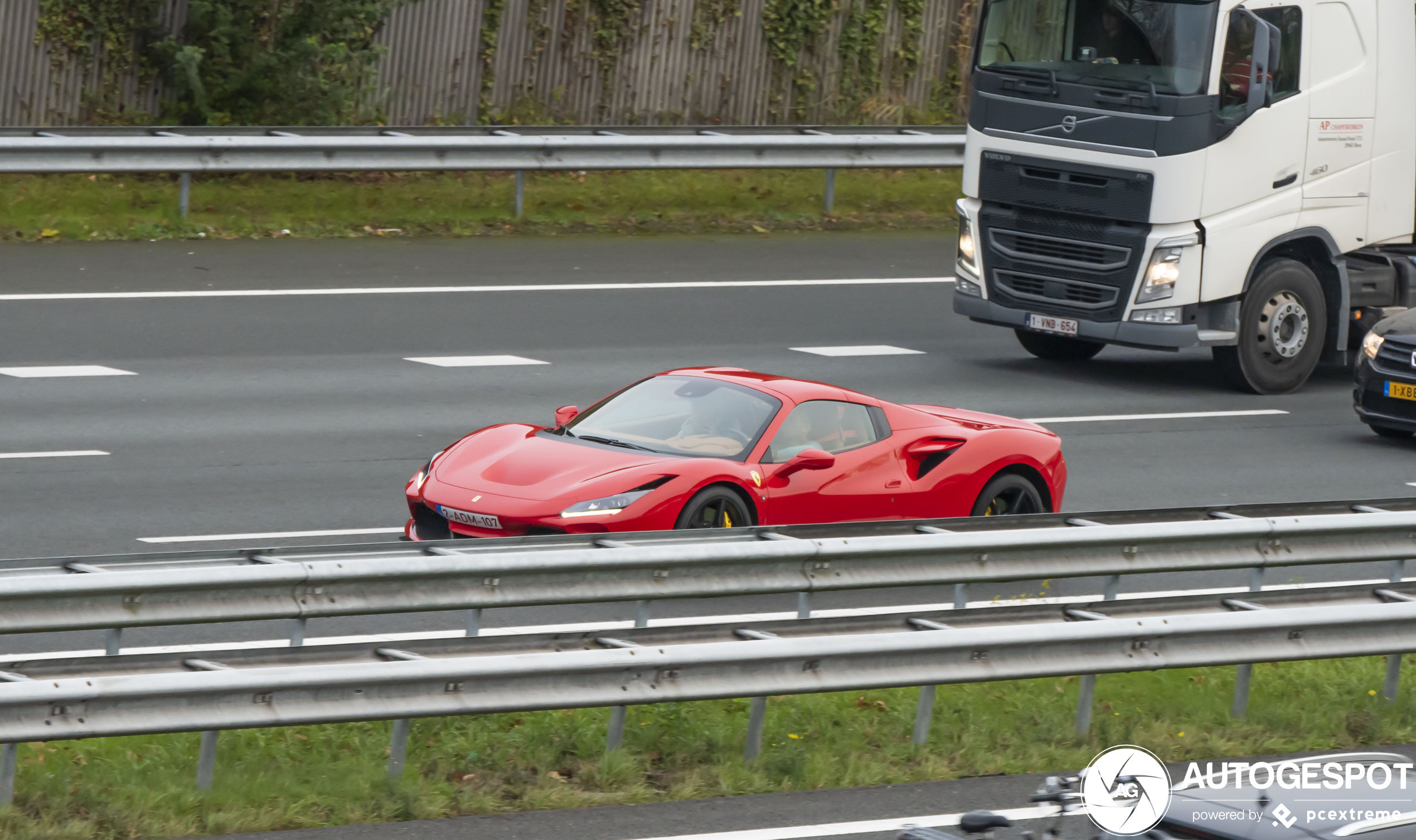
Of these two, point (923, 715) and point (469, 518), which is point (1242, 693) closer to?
point (923, 715)

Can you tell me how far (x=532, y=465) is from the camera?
37.6ft

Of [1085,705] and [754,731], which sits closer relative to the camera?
[754,731]

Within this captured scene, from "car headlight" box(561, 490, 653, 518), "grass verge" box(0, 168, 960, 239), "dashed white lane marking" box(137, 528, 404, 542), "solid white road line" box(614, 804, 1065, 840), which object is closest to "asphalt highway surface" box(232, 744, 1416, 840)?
"solid white road line" box(614, 804, 1065, 840)

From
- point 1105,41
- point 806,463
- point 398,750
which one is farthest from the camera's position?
point 1105,41

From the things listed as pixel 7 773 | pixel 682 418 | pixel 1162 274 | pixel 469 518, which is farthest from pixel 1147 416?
pixel 7 773

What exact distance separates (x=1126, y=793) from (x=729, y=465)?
729 centimetres

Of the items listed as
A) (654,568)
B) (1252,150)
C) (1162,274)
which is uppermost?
(1252,150)

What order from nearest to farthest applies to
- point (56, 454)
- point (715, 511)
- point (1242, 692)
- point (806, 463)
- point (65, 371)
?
point (1242, 692), point (715, 511), point (806, 463), point (56, 454), point (65, 371)

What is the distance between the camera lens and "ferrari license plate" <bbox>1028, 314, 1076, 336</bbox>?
59.3 ft

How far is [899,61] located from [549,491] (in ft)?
59.8

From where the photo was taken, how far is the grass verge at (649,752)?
770 centimetres

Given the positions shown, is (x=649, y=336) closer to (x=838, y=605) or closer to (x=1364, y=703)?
(x=838, y=605)

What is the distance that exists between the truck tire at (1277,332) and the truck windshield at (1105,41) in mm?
2112

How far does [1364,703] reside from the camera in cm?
1002
